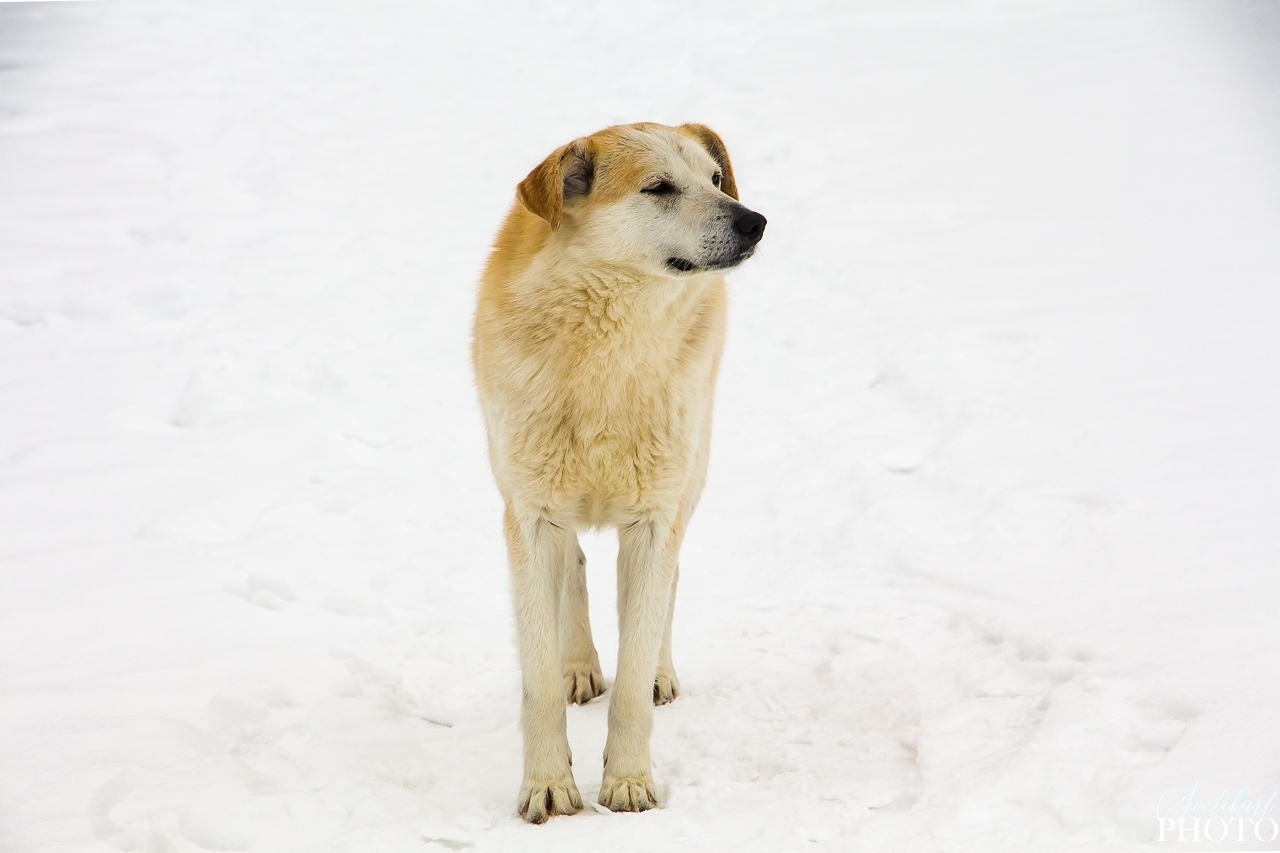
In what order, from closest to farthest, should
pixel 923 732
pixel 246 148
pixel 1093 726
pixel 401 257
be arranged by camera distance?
pixel 1093 726 → pixel 923 732 → pixel 401 257 → pixel 246 148

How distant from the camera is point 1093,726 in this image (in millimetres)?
3328

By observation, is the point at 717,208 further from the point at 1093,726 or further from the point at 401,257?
the point at 401,257

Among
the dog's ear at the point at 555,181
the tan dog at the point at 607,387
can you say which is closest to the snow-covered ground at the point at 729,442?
the tan dog at the point at 607,387

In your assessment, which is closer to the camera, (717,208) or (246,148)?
(717,208)

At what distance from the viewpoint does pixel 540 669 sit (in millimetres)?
3457

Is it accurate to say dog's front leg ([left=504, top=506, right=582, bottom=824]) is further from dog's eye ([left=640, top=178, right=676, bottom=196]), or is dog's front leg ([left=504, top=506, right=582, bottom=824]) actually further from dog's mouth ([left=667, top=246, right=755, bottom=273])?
dog's eye ([left=640, top=178, right=676, bottom=196])

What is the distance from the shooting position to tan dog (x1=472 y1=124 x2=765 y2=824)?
133 inches

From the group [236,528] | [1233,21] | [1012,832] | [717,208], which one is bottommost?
[236,528]

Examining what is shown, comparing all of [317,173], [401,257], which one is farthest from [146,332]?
[317,173]

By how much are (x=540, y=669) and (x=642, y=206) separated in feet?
5.07

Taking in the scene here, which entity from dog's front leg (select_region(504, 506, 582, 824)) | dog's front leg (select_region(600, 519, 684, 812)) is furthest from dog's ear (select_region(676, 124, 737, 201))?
dog's front leg (select_region(504, 506, 582, 824))

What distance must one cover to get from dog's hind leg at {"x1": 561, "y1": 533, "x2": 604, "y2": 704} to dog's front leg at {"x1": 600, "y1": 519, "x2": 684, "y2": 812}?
549mm

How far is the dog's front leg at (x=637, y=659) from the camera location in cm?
338

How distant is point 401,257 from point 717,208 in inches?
228
